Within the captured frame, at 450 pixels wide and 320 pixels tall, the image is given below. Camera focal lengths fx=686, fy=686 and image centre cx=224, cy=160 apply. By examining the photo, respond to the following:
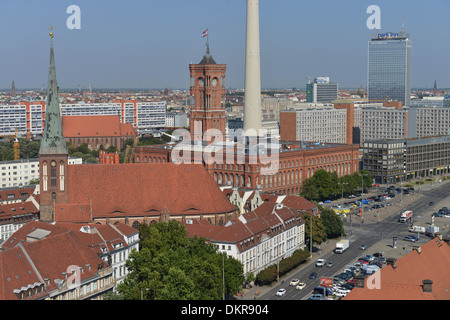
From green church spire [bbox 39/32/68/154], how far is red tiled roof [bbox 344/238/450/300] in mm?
42938

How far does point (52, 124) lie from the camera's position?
76188 millimetres

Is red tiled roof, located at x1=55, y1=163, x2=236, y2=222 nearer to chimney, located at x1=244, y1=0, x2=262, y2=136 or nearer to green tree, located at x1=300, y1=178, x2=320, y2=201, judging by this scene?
green tree, located at x1=300, y1=178, x2=320, y2=201

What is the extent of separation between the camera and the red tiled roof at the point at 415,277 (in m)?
37.1

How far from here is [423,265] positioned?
1778 inches

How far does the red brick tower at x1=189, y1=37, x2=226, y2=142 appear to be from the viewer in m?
117

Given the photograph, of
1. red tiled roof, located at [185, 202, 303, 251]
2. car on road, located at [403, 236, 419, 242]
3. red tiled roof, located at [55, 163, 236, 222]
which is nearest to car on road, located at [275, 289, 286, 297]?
red tiled roof, located at [185, 202, 303, 251]

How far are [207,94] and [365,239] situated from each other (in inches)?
1546

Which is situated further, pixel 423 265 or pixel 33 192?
pixel 33 192

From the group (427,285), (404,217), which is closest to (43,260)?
(427,285)

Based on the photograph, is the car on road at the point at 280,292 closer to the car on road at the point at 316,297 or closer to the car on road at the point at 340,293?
the car on road at the point at 316,297
